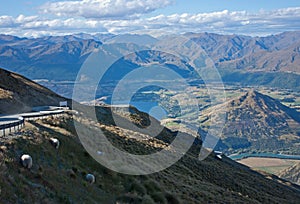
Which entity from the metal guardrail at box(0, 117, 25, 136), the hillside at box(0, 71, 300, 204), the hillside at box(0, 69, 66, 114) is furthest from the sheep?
the hillside at box(0, 69, 66, 114)

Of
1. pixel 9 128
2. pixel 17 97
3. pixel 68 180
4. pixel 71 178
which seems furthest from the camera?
pixel 17 97

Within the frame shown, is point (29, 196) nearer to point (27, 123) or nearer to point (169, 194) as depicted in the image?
point (169, 194)

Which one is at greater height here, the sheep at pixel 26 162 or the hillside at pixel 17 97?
the sheep at pixel 26 162

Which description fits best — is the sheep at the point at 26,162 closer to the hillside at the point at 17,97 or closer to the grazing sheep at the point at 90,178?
the grazing sheep at the point at 90,178

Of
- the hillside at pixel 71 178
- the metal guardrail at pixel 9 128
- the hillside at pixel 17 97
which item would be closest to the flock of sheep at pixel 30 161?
the hillside at pixel 71 178

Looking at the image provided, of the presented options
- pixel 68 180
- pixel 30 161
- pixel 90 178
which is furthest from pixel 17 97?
pixel 30 161

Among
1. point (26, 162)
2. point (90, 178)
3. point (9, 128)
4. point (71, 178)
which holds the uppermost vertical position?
point (26, 162)

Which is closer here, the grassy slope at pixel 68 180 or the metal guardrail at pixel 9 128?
the grassy slope at pixel 68 180

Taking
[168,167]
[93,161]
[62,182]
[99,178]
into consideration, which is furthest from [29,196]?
[168,167]

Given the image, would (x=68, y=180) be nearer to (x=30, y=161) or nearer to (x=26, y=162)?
(x=30, y=161)

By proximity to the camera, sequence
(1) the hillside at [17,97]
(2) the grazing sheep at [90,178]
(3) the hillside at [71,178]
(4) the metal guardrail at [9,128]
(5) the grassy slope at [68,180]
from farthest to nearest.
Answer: (1) the hillside at [17,97] < (4) the metal guardrail at [9,128] < (2) the grazing sheep at [90,178] < (3) the hillside at [71,178] < (5) the grassy slope at [68,180]

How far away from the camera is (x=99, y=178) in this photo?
27.2 meters

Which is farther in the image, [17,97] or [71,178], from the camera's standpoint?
[17,97]

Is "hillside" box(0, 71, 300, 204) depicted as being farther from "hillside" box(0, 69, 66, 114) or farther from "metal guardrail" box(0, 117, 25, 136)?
"hillside" box(0, 69, 66, 114)
